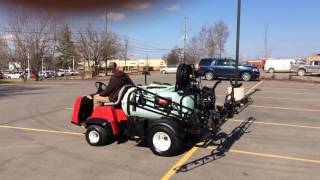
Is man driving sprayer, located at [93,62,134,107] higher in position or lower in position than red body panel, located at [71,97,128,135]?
higher

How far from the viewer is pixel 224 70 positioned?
30.3 meters

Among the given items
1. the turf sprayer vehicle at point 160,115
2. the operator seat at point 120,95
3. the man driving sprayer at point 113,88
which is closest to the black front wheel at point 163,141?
the turf sprayer vehicle at point 160,115

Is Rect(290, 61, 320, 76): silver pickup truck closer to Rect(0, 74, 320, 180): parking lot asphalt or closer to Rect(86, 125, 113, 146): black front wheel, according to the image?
Rect(0, 74, 320, 180): parking lot asphalt

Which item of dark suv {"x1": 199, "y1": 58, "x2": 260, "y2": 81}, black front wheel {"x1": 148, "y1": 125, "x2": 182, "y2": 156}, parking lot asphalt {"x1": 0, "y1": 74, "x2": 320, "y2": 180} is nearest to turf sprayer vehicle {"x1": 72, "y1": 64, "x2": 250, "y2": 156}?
black front wheel {"x1": 148, "y1": 125, "x2": 182, "y2": 156}

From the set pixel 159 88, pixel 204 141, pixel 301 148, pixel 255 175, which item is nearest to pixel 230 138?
pixel 204 141

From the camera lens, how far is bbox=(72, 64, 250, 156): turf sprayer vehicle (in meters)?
6.98

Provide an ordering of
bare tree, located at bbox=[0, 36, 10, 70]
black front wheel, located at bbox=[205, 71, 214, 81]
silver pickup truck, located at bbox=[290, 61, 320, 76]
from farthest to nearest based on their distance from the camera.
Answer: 1. silver pickup truck, located at bbox=[290, 61, 320, 76]
2. black front wheel, located at bbox=[205, 71, 214, 81]
3. bare tree, located at bbox=[0, 36, 10, 70]

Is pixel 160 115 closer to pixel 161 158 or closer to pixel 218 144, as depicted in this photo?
pixel 161 158

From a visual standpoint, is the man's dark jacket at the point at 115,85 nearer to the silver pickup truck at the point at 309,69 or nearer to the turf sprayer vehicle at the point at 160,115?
the turf sprayer vehicle at the point at 160,115

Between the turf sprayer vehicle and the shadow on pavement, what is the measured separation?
0.46 meters

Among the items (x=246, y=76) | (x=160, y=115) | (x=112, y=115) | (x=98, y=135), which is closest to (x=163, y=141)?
(x=160, y=115)

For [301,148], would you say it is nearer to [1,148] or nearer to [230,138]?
[230,138]

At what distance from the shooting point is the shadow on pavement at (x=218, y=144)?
6395mm

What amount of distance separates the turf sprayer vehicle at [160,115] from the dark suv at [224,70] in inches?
883
